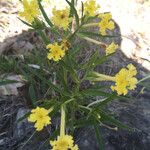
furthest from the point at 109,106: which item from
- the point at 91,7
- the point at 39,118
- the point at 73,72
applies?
the point at 39,118

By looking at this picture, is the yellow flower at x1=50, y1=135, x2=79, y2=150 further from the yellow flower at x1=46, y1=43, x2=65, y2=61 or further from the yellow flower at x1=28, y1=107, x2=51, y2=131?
the yellow flower at x1=46, y1=43, x2=65, y2=61

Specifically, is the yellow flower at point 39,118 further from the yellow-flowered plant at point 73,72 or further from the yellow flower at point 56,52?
the yellow flower at point 56,52

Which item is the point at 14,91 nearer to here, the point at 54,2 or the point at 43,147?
the point at 43,147

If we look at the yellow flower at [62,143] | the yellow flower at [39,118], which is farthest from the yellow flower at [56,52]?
the yellow flower at [62,143]

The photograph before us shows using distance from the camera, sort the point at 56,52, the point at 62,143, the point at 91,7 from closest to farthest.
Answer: the point at 62,143, the point at 56,52, the point at 91,7

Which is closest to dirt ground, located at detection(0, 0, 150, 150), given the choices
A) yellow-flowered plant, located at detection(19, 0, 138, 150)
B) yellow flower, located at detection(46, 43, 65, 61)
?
yellow-flowered plant, located at detection(19, 0, 138, 150)

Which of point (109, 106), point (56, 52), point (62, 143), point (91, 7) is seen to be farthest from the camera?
point (109, 106)

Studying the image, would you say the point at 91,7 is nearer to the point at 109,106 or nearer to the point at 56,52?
the point at 56,52

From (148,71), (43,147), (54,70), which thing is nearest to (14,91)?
(54,70)

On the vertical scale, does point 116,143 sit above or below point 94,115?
below
